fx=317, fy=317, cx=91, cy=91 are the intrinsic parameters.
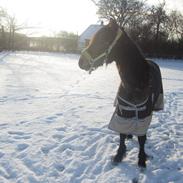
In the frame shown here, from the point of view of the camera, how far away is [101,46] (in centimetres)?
351

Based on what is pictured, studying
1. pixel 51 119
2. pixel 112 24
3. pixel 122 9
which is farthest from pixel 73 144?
pixel 122 9

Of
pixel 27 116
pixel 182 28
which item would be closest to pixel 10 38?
pixel 182 28

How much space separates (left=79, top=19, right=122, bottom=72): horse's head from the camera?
3.46 metres

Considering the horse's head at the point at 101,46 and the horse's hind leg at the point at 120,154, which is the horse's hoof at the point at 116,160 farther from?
the horse's head at the point at 101,46

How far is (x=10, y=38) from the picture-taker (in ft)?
139

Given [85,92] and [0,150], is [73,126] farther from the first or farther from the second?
[85,92]

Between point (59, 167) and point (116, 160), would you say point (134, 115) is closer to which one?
point (116, 160)

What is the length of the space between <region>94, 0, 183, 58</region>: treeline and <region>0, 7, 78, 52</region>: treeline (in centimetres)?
706

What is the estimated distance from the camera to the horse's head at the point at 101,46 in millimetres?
3465

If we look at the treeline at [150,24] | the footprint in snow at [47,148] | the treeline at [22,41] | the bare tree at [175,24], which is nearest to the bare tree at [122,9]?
the treeline at [150,24]

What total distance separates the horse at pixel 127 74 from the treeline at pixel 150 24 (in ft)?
101

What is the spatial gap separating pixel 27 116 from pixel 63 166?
2.64 metres

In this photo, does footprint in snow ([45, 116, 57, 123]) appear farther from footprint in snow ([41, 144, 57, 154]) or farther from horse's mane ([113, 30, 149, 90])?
horse's mane ([113, 30, 149, 90])

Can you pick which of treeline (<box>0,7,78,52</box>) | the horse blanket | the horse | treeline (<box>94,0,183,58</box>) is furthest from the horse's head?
treeline (<box>0,7,78,52</box>)
